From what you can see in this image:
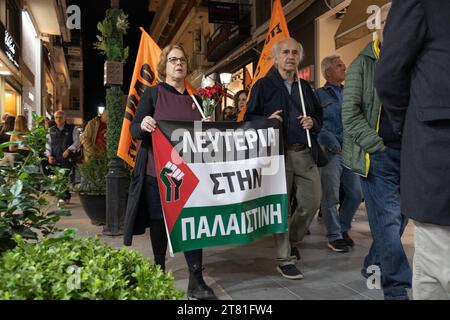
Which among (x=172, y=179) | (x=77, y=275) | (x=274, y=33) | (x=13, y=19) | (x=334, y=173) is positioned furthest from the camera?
(x=13, y=19)

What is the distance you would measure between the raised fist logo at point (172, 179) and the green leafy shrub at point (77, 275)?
1781 mm

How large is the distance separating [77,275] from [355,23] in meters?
8.49

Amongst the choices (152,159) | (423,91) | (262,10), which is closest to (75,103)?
(262,10)

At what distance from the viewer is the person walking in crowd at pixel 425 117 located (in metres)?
2.02

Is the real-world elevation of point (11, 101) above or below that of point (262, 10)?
below

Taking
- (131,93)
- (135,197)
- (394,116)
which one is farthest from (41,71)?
(394,116)

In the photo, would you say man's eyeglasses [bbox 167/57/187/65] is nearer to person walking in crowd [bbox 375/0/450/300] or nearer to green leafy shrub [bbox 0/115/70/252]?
green leafy shrub [bbox 0/115/70/252]

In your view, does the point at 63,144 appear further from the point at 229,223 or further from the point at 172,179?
the point at 229,223

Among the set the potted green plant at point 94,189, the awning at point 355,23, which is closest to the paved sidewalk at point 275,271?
the potted green plant at point 94,189

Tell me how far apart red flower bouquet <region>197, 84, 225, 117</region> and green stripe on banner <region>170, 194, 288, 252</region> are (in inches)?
31.8

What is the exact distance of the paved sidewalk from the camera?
12.3 ft

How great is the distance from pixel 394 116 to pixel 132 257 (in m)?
1.41

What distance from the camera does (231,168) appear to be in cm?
374

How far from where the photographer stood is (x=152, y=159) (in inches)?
147
